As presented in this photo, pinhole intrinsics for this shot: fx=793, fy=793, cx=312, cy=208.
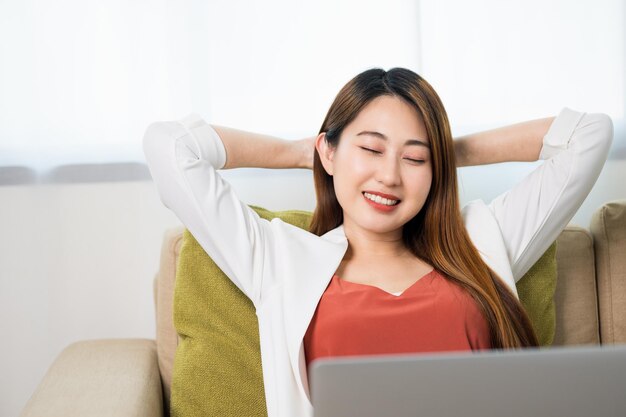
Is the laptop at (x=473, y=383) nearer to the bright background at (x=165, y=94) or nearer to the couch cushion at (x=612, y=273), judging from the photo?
the couch cushion at (x=612, y=273)

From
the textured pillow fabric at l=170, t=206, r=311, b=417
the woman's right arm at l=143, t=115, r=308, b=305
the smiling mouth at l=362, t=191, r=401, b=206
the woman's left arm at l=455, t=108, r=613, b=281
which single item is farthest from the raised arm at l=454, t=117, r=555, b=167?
the textured pillow fabric at l=170, t=206, r=311, b=417

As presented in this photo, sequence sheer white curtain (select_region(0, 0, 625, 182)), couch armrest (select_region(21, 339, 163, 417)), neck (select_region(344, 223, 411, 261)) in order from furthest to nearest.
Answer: sheer white curtain (select_region(0, 0, 625, 182)), neck (select_region(344, 223, 411, 261)), couch armrest (select_region(21, 339, 163, 417))

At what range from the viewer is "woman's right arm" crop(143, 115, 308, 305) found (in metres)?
1.61

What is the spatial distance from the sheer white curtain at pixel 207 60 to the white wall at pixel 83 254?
0.43 feet

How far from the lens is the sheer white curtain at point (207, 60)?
2.29 meters

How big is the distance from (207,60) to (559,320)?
47.6 inches

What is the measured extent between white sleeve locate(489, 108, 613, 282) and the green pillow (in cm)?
60

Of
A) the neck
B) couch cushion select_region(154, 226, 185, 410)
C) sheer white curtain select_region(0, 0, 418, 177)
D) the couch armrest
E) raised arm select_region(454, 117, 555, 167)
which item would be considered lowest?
the couch armrest

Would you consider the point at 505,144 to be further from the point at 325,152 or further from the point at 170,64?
the point at 170,64

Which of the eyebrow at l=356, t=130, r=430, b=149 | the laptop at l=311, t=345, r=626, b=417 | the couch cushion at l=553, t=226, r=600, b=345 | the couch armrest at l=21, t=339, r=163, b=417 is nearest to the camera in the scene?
the laptop at l=311, t=345, r=626, b=417

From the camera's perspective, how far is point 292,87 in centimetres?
233

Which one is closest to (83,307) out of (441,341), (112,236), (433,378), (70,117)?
(112,236)

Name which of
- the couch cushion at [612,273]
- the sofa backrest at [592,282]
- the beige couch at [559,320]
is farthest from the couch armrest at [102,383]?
the couch cushion at [612,273]

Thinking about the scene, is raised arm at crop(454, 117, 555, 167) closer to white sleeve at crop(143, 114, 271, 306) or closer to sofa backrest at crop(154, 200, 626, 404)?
sofa backrest at crop(154, 200, 626, 404)
